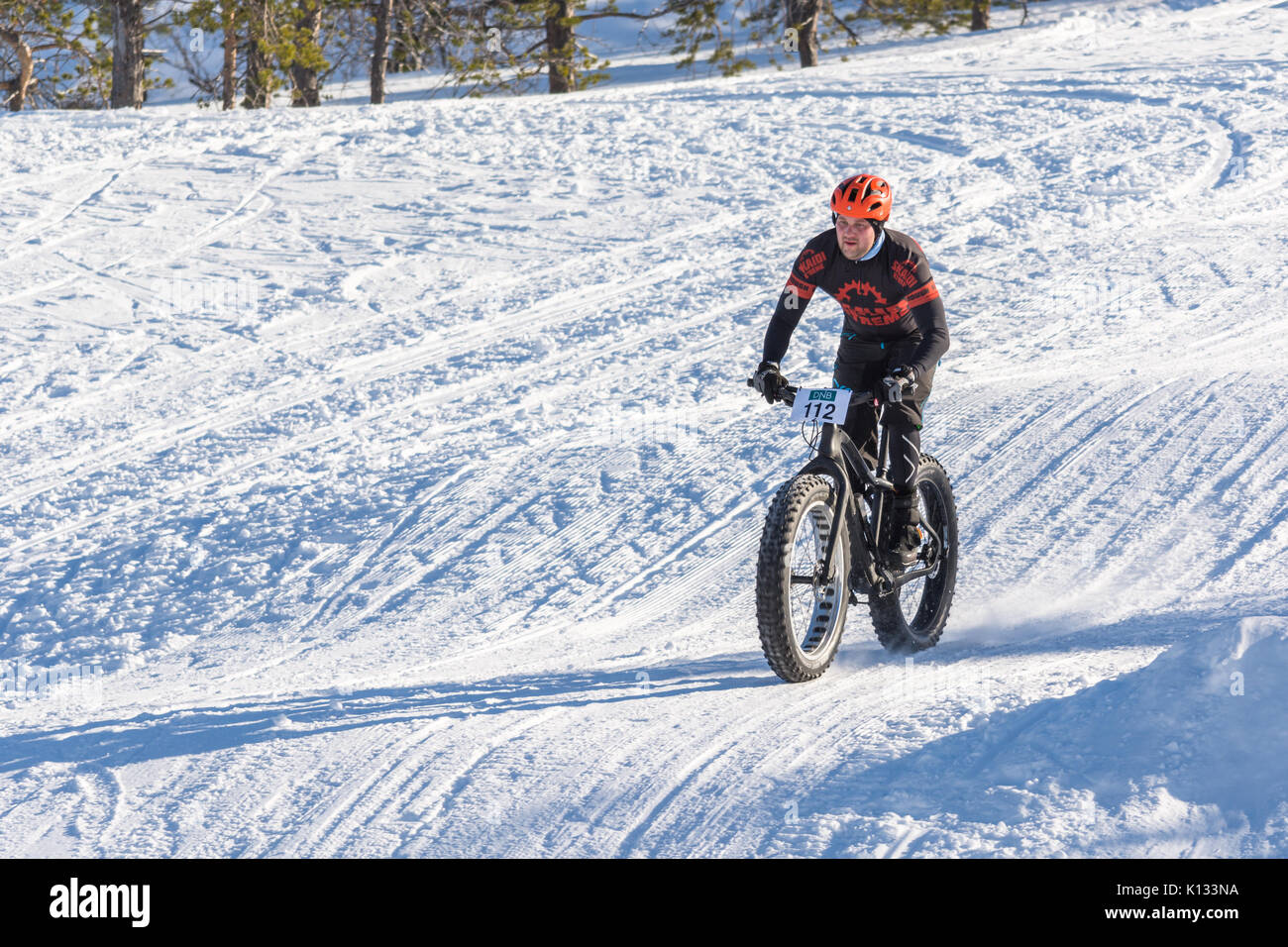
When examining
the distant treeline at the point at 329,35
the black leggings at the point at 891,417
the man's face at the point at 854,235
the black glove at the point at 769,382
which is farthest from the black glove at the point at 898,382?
the distant treeline at the point at 329,35

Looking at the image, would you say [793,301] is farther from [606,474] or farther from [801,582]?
[606,474]

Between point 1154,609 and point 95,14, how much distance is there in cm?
2001

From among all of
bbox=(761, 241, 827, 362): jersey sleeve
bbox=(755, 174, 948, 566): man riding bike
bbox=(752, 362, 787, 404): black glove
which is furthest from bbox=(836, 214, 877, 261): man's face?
bbox=(752, 362, 787, 404): black glove

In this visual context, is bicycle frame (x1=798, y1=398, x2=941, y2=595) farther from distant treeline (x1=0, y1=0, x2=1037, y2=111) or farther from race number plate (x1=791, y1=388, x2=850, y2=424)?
distant treeline (x1=0, y1=0, x2=1037, y2=111)

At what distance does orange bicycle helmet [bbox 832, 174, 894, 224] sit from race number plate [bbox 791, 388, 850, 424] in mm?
762

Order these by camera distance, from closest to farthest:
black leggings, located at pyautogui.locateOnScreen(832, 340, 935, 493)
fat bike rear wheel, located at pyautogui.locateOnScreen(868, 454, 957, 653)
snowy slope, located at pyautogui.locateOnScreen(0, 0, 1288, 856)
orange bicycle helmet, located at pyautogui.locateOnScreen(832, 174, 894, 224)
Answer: snowy slope, located at pyautogui.locateOnScreen(0, 0, 1288, 856)
orange bicycle helmet, located at pyautogui.locateOnScreen(832, 174, 894, 224)
black leggings, located at pyautogui.locateOnScreen(832, 340, 935, 493)
fat bike rear wheel, located at pyautogui.locateOnScreen(868, 454, 957, 653)

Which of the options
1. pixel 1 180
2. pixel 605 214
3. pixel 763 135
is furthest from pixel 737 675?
pixel 1 180

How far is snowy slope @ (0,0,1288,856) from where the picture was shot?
13.6ft

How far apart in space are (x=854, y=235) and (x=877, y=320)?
43cm

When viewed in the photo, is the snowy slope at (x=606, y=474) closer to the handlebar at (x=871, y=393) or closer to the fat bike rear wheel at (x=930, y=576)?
the fat bike rear wheel at (x=930, y=576)

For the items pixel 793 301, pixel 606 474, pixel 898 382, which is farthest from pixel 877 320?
pixel 606 474

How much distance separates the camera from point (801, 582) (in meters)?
4.98
